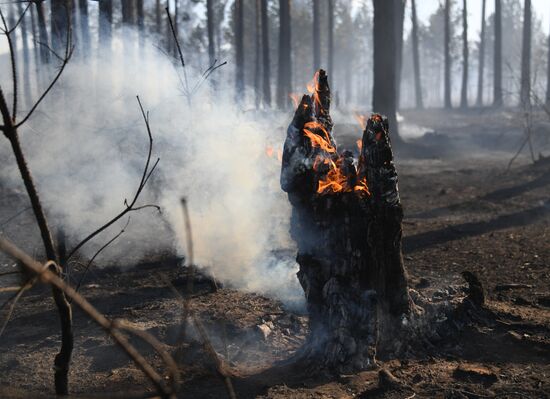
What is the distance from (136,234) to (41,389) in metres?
4.93

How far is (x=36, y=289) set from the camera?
616 cm

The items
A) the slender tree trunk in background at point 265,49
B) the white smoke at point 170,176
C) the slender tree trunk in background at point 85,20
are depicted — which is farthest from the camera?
the slender tree trunk in background at point 265,49

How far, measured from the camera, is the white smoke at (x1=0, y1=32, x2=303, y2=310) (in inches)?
279

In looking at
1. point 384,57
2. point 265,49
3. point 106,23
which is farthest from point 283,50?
point 106,23

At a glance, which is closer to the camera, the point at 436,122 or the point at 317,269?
the point at 317,269

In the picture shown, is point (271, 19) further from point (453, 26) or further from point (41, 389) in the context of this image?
point (41, 389)

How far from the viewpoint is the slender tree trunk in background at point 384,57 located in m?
18.5

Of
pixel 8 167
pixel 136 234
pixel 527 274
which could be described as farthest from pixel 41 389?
pixel 8 167

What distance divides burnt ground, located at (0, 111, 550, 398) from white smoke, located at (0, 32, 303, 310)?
70 centimetres

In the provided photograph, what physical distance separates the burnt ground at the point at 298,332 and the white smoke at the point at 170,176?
0.70 metres

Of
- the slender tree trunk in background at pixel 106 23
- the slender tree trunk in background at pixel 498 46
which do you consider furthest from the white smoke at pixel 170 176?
the slender tree trunk in background at pixel 498 46

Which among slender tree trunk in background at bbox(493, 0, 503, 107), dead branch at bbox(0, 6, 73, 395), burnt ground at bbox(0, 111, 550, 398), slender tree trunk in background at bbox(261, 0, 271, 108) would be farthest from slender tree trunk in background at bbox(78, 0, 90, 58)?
slender tree trunk in background at bbox(493, 0, 503, 107)

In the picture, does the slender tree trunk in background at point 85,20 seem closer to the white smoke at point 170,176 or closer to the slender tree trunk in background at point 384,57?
the white smoke at point 170,176

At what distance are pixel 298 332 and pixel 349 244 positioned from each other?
1.30m
